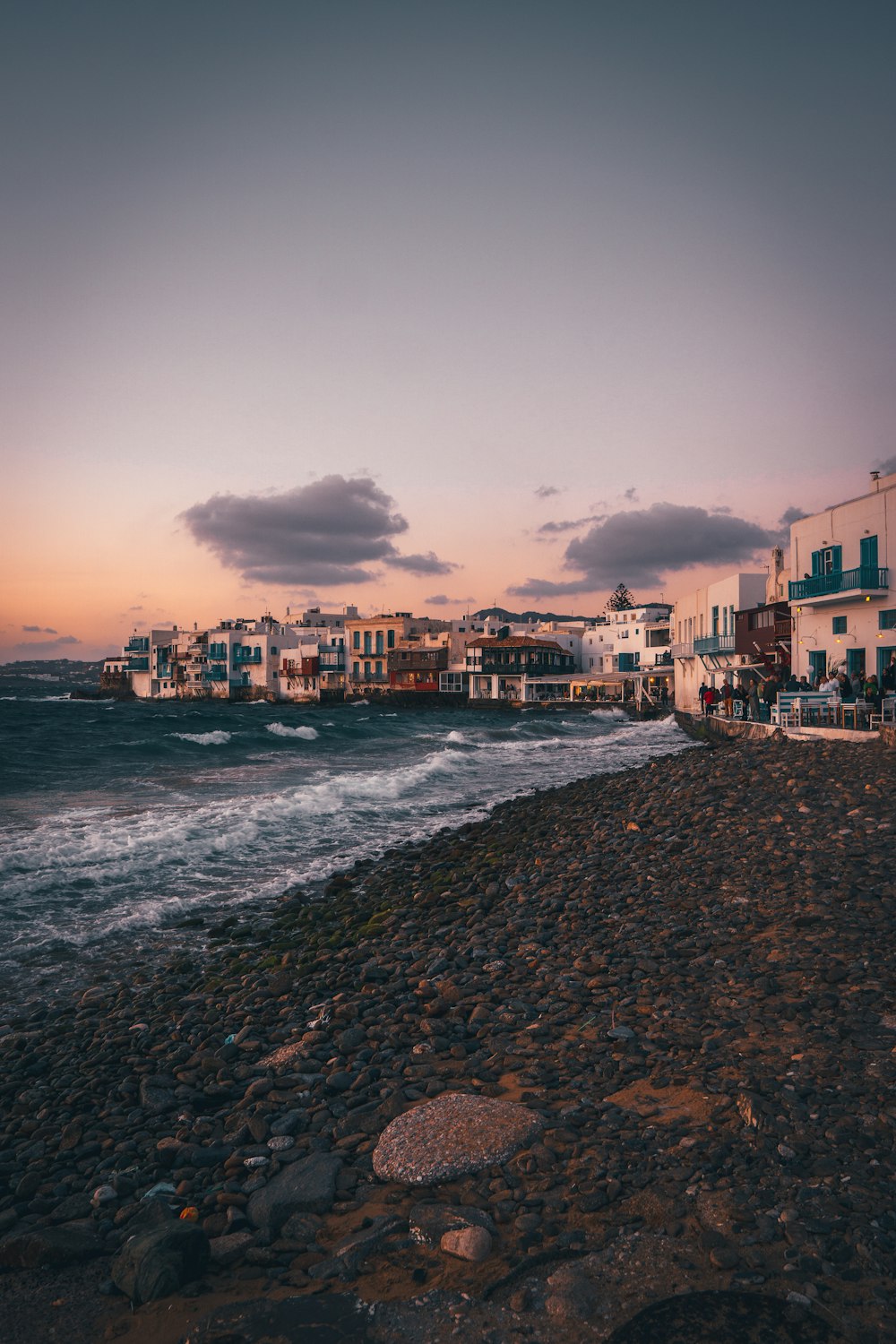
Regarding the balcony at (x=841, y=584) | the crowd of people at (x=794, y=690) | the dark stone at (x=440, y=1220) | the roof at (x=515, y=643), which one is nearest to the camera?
the dark stone at (x=440, y=1220)

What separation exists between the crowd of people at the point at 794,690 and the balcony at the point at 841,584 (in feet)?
8.12

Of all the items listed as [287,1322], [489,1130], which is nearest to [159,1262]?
[287,1322]

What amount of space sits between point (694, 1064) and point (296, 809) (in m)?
17.1

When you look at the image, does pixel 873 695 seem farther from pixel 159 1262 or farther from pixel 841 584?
pixel 159 1262

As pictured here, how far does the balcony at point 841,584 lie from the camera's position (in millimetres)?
23766

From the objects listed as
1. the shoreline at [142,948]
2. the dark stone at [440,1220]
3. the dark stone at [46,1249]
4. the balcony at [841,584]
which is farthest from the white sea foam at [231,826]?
the balcony at [841,584]

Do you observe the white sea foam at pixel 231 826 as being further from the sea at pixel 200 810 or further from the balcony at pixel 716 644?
the balcony at pixel 716 644

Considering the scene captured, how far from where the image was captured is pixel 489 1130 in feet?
15.4

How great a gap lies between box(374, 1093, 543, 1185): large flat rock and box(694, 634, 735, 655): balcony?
36903 mm

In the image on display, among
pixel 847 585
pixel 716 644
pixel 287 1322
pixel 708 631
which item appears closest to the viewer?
pixel 287 1322

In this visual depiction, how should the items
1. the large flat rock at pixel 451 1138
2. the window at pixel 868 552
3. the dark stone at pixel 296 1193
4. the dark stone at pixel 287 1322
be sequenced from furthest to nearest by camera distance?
the window at pixel 868 552 < the large flat rock at pixel 451 1138 < the dark stone at pixel 296 1193 < the dark stone at pixel 287 1322

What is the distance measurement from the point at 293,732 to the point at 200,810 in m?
31.6

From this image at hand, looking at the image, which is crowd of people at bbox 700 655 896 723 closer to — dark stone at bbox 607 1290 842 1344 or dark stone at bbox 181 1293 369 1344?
dark stone at bbox 607 1290 842 1344

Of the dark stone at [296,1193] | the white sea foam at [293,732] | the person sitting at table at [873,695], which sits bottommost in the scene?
the white sea foam at [293,732]
